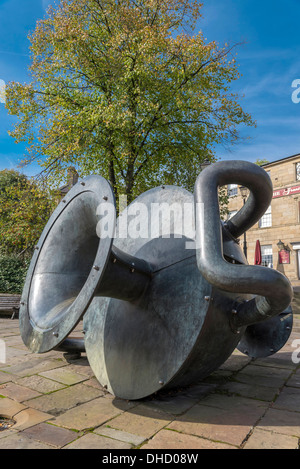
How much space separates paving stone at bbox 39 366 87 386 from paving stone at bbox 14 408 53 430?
80cm

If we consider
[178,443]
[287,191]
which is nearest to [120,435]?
[178,443]

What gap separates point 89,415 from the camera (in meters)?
2.85

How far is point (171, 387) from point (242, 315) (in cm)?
94

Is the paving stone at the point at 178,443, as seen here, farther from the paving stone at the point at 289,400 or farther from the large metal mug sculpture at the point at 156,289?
the paving stone at the point at 289,400

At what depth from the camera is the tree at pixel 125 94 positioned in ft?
41.5

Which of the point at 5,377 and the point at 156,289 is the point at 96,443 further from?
the point at 5,377

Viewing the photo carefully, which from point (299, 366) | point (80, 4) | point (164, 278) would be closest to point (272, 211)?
point (80, 4)

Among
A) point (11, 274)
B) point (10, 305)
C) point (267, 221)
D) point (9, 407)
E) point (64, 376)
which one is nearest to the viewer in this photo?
point (9, 407)

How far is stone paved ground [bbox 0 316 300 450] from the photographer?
2.37 meters

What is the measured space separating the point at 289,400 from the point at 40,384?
2.39 meters

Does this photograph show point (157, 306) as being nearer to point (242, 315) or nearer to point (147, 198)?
point (242, 315)

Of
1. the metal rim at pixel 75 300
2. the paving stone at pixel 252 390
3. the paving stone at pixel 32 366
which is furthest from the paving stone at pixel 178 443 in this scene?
the paving stone at pixel 32 366

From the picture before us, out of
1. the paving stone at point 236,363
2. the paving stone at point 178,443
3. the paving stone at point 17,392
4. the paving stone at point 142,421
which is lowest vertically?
the paving stone at point 236,363

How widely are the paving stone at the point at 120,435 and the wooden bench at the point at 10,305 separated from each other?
7363 millimetres
